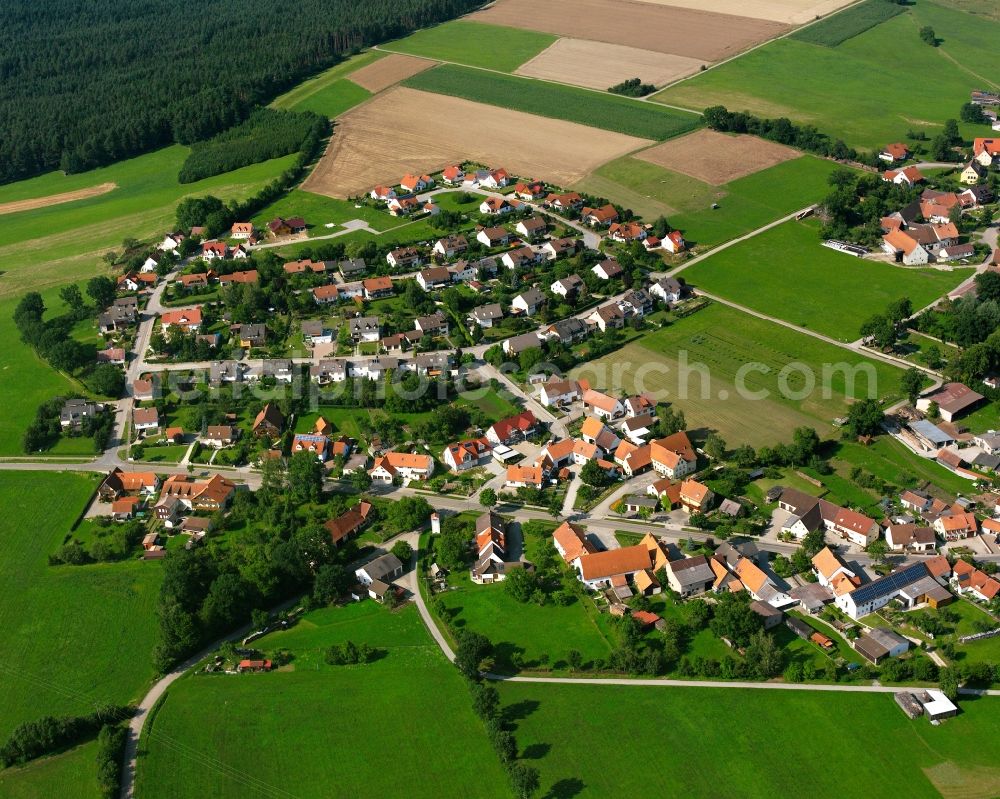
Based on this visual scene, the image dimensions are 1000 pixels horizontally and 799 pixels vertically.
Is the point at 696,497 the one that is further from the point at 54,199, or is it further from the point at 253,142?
the point at 54,199

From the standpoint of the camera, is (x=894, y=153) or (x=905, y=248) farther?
(x=894, y=153)

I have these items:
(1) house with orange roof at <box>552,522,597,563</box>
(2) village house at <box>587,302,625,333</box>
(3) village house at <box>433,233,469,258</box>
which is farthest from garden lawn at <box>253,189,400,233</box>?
(1) house with orange roof at <box>552,522,597,563</box>

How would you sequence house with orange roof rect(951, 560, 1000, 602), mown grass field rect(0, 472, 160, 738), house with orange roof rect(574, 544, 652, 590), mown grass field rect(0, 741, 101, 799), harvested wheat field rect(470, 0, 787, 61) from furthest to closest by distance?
harvested wheat field rect(470, 0, 787, 61) < house with orange roof rect(574, 544, 652, 590) < house with orange roof rect(951, 560, 1000, 602) < mown grass field rect(0, 472, 160, 738) < mown grass field rect(0, 741, 101, 799)

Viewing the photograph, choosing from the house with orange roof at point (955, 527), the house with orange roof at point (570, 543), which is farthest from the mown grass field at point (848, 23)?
the house with orange roof at point (570, 543)

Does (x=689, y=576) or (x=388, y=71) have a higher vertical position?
(x=388, y=71)

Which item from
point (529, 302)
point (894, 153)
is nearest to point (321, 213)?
point (529, 302)

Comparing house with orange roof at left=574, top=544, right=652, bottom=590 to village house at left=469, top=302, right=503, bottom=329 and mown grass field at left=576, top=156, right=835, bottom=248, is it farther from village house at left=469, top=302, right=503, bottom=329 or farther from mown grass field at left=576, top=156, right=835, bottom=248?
mown grass field at left=576, top=156, right=835, bottom=248

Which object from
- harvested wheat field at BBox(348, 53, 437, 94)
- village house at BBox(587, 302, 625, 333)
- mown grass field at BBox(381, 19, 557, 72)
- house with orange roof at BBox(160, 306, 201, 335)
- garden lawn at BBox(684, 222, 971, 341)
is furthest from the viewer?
mown grass field at BBox(381, 19, 557, 72)

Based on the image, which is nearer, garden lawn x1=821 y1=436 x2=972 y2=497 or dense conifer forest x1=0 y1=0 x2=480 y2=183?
garden lawn x1=821 y1=436 x2=972 y2=497
